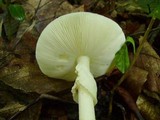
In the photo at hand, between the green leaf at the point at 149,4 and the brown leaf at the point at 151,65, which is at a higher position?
the green leaf at the point at 149,4

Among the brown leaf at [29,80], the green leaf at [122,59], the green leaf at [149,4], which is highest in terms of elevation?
the green leaf at [149,4]

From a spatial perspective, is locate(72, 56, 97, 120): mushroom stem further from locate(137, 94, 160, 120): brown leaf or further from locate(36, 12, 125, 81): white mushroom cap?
locate(137, 94, 160, 120): brown leaf

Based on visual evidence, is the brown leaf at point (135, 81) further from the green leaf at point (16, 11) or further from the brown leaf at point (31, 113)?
the green leaf at point (16, 11)

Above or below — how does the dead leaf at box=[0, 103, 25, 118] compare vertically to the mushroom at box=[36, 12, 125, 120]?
below

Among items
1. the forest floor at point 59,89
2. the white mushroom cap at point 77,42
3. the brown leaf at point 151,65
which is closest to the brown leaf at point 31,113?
the forest floor at point 59,89

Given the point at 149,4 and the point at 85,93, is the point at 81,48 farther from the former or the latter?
the point at 149,4

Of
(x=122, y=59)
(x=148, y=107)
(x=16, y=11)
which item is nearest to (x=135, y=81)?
(x=148, y=107)

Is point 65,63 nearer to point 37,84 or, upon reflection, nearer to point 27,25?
point 37,84

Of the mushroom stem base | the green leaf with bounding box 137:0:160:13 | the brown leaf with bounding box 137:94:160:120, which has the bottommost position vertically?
the brown leaf with bounding box 137:94:160:120

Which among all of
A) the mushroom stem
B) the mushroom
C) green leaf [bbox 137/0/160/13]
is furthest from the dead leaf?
green leaf [bbox 137/0/160/13]
